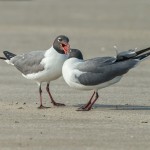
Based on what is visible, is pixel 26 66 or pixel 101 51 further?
pixel 101 51

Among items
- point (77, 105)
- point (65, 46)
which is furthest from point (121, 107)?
point (65, 46)

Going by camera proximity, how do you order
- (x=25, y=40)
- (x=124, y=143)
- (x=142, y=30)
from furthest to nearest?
(x=142, y=30)
(x=25, y=40)
(x=124, y=143)

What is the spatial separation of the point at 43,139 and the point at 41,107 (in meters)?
2.46

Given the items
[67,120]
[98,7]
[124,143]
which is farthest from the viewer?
[98,7]

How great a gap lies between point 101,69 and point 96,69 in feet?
0.24

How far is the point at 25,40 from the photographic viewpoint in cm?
2198

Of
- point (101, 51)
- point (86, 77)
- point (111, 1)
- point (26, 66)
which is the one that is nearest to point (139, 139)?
point (86, 77)

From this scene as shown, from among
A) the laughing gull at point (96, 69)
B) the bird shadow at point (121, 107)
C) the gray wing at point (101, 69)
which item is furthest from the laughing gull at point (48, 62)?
the bird shadow at point (121, 107)

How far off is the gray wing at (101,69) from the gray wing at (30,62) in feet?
2.39

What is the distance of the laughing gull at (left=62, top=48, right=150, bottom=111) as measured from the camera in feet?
37.6

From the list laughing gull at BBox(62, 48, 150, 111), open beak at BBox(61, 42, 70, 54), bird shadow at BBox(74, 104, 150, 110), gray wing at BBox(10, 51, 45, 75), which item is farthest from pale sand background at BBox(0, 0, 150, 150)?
open beak at BBox(61, 42, 70, 54)

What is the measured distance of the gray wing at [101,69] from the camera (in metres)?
11.5

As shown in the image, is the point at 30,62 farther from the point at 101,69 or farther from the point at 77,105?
the point at 101,69

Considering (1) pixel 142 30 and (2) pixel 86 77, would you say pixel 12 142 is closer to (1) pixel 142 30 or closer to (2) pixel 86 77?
(2) pixel 86 77
